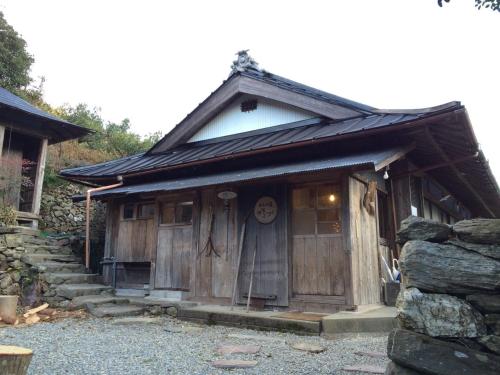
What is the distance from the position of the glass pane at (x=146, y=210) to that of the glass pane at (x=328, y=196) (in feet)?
12.4

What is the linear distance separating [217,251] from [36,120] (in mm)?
6927

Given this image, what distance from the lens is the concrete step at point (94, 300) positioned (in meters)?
7.07

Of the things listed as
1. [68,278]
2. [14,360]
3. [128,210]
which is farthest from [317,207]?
[68,278]

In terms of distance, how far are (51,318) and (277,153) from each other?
15.9ft

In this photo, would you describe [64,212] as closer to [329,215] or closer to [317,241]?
[317,241]

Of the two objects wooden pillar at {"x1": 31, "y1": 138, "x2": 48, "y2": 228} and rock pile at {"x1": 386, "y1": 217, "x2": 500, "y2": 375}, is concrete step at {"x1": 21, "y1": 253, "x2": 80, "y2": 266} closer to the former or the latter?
wooden pillar at {"x1": 31, "y1": 138, "x2": 48, "y2": 228}

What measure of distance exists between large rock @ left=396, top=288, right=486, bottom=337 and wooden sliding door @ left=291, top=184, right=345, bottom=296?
3.29 meters

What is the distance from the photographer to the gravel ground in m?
3.70

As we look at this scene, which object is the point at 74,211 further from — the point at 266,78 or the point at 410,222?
the point at 410,222

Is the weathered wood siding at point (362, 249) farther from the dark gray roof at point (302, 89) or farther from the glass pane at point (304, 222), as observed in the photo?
the dark gray roof at point (302, 89)

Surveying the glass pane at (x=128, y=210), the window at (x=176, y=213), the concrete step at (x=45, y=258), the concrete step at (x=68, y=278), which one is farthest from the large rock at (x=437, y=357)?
the concrete step at (x=45, y=258)

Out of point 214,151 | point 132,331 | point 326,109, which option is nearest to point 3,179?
point 214,151

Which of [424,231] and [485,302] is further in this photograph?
[424,231]

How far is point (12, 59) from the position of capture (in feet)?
56.6
